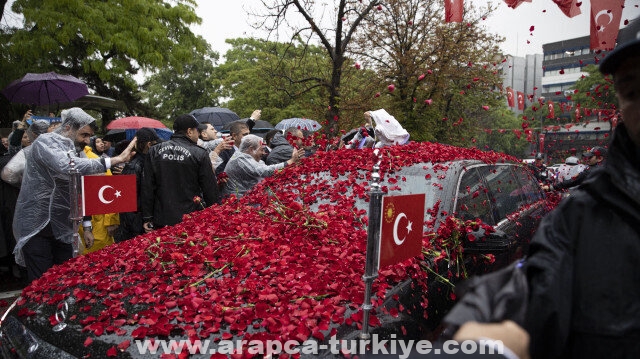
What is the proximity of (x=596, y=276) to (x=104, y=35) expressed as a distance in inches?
660

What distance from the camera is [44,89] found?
11359mm

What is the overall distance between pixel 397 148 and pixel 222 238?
1965 millimetres

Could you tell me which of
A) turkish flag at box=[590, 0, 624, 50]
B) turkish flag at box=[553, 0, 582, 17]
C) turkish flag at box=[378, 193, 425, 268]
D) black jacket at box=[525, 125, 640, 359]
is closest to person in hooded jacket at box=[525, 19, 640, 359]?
black jacket at box=[525, 125, 640, 359]

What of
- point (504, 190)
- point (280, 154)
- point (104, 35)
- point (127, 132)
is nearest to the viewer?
point (504, 190)

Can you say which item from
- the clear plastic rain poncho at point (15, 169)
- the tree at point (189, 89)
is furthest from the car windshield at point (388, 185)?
the tree at point (189, 89)

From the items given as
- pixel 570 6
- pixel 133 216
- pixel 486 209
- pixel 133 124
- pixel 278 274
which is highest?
pixel 570 6

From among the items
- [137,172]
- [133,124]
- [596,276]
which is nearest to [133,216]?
[137,172]

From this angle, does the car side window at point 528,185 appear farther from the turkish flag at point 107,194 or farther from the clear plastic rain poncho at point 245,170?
the turkish flag at point 107,194

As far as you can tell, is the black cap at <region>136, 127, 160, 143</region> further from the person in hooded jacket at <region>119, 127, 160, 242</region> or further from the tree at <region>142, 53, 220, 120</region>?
the tree at <region>142, 53, 220, 120</region>

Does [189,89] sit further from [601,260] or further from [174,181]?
[601,260]

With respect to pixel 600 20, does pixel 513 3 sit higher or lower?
higher

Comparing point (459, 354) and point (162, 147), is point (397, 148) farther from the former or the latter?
point (459, 354)

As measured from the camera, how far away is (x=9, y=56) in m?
13.9

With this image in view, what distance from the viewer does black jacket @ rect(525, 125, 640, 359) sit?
839 millimetres
